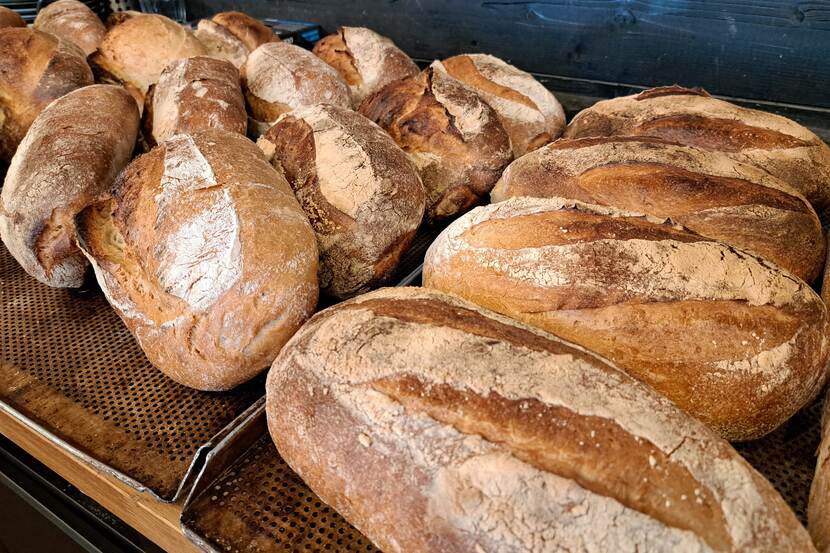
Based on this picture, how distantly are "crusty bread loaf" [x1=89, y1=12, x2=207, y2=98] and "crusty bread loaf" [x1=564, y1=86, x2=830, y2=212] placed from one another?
1570 mm

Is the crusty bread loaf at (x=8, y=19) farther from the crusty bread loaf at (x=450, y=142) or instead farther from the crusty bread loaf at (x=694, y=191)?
the crusty bread loaf at (x=694, y=191)

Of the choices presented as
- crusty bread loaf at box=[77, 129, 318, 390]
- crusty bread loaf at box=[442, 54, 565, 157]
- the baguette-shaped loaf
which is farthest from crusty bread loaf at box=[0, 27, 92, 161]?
the baguette-shaped loaf

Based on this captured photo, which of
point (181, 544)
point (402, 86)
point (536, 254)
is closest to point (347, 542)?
point (181, 544)

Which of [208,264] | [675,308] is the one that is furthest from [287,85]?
[675,308]

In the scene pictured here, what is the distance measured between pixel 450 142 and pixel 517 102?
1.28ft

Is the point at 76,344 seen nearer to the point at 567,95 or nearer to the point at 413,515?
the point at 413,515

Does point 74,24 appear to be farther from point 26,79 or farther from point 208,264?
point 208,264

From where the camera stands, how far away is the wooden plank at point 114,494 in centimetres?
103

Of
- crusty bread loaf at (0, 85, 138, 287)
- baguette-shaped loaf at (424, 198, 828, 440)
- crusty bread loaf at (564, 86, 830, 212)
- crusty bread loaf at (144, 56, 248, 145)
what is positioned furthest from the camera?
crusty bread loaf at (144, 56, 248, 145)

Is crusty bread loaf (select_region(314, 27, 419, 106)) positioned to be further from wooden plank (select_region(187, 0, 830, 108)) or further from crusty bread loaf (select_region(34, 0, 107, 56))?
crusty bread loaf (select_region(34, 0, 107, 56))

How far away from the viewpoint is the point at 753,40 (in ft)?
6.99

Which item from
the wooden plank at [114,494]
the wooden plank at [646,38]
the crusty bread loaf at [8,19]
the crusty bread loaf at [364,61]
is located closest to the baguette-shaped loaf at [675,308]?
the wooden plank at [114,494]

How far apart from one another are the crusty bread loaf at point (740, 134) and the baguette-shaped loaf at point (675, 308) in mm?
535

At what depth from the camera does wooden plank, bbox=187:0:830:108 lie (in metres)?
2.07
